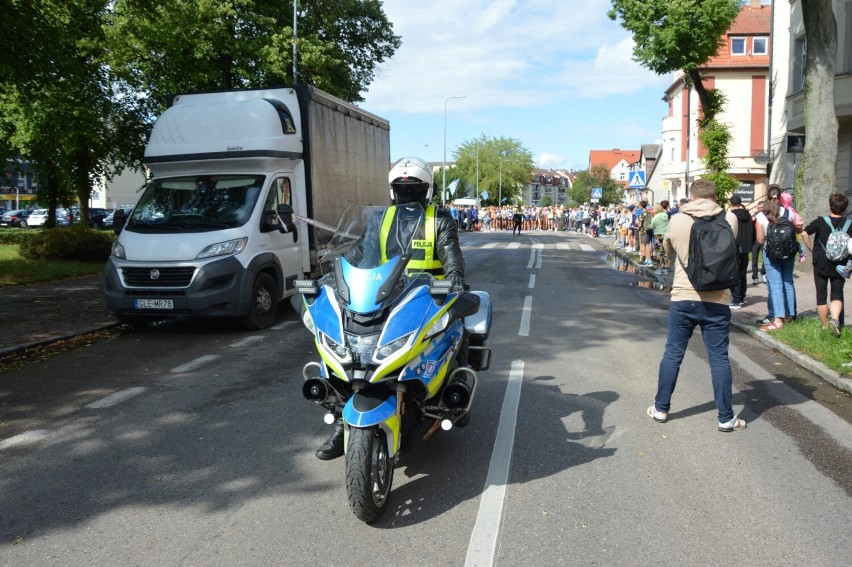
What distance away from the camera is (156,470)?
475 centimetres

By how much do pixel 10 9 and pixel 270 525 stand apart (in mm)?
9860

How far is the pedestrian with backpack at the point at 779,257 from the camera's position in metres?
9.59

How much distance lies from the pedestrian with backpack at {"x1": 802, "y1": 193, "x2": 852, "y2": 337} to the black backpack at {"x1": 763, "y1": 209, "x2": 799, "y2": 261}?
390mm

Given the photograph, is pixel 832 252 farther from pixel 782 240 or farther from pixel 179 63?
pixel 179 63

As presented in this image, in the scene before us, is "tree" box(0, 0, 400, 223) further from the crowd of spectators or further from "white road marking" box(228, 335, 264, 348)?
"white road marking" box(228, 335, 264, 348)

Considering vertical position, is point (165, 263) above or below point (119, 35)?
below

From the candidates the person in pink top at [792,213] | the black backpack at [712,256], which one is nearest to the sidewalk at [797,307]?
the person in pink top at [792,213]

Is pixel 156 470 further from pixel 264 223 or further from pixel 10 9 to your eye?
pixel 10 9

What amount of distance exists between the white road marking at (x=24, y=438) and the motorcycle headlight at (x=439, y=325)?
3.17 m

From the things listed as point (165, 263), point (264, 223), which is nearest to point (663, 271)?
point (264, 223)

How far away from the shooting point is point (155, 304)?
945 centimetres

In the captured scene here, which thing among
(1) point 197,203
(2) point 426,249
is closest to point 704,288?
(2) point 426,249

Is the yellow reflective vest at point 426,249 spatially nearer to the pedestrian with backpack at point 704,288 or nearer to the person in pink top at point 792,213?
the pedestrian with backpack at point 704,288

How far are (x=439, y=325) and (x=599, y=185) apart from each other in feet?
308
